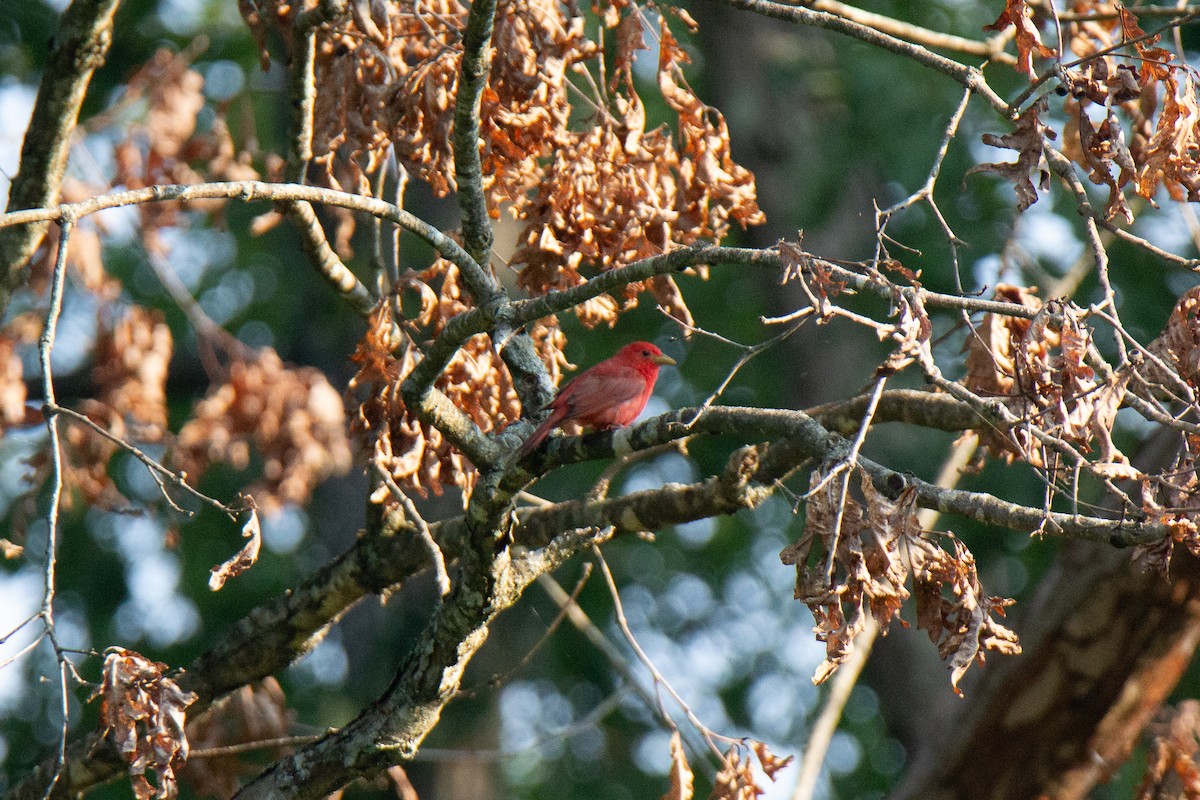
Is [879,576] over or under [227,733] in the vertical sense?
over

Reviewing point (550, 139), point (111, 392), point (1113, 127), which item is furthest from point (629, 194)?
point (111, 392)

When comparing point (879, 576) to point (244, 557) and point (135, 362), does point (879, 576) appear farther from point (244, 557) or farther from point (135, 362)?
point (135, 362)

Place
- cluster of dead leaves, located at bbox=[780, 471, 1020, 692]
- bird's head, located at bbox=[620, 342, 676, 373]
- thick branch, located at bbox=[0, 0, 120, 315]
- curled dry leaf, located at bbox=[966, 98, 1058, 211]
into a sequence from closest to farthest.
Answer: cluster of dead leaves, located at bbox=[780, 471, 1020, 692] < curled dry leaf, located at bbox=[966, 98, 1058, 211] < thick branch, located at bbox=[0, 0, 120, 315] < bird's head, located at bbox=[620, 342, 676, 373]

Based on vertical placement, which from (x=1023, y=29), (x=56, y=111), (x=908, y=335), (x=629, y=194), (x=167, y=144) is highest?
(x=1023, y=29)

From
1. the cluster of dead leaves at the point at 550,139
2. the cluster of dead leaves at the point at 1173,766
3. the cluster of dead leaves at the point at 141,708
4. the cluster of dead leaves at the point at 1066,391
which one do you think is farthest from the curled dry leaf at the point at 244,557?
the cluster of dead leaves at the point at 1173,766

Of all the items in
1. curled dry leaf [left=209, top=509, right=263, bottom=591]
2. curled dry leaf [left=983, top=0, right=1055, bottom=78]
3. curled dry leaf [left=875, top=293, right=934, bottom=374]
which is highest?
curled dry leaf [left=983, top=0, right=1055, bottom=78]

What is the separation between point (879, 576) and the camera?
2.99m

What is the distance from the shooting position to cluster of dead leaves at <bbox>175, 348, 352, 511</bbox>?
21.9ft

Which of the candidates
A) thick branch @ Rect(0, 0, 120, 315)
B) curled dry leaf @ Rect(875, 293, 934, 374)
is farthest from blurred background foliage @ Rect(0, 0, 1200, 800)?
curled dry leaf @ Rect(875, 293, 934, 374)

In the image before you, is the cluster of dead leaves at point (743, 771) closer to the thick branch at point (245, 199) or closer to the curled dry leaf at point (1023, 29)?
the thick branch at point (245, 199)

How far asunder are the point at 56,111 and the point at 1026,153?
137 inches

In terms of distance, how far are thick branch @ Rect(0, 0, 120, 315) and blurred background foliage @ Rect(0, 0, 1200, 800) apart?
3.37 m

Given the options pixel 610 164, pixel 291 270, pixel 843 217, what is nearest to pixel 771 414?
pixel 610 164

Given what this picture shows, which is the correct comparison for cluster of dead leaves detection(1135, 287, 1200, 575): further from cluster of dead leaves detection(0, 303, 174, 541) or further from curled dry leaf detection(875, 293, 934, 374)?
cluster of dead leaves detection(0, 303, 174, 541)
